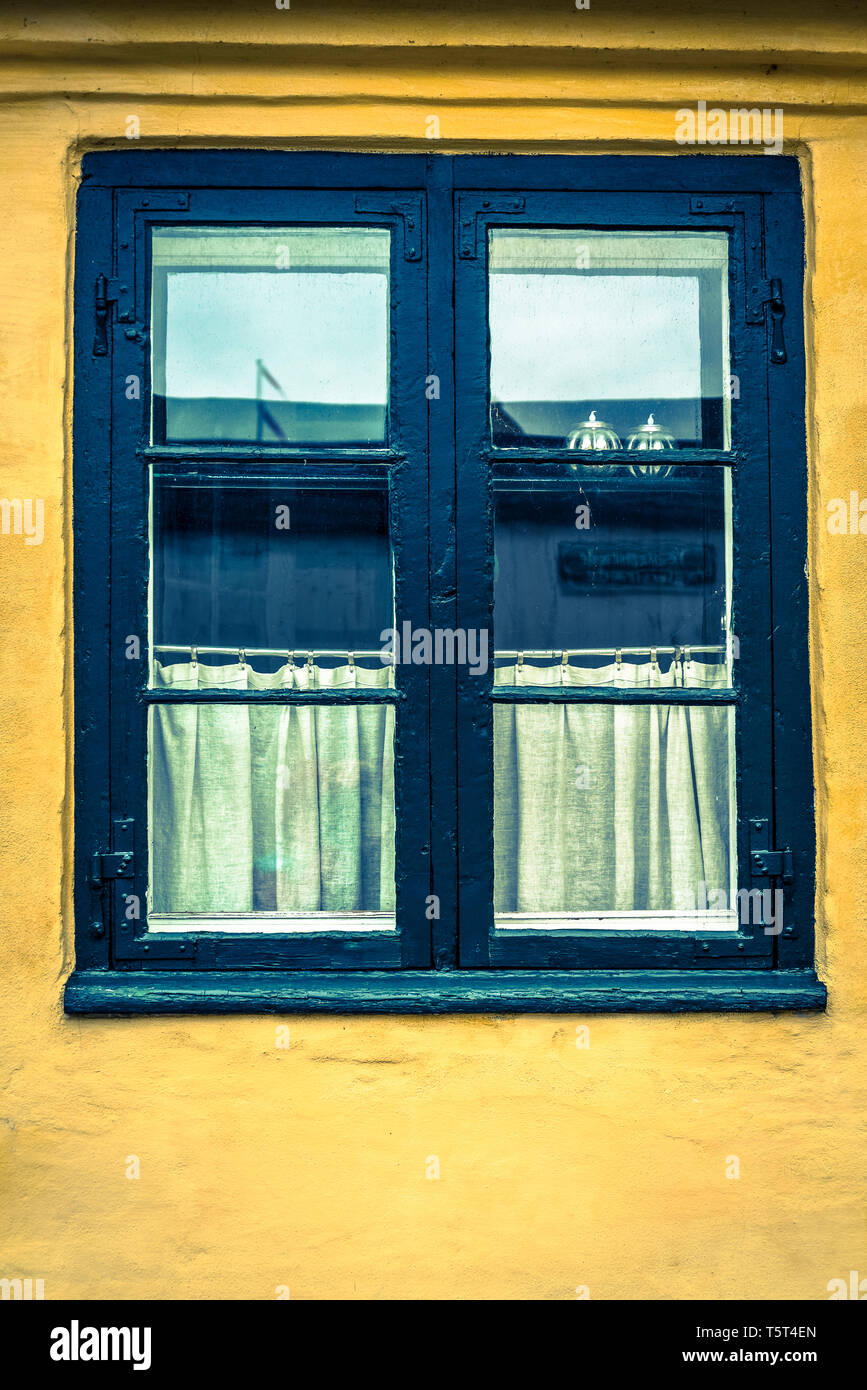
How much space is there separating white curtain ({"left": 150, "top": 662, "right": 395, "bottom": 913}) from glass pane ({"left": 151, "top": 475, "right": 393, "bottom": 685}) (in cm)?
7

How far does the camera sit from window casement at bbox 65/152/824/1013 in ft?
9.24

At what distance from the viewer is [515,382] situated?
292 centimetres

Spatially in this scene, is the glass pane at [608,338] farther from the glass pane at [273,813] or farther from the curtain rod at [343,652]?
the glass pane at [273,813]

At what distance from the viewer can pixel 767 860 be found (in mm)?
2816

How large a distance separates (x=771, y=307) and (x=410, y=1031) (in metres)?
2.21

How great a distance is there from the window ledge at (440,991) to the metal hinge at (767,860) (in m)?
0.27

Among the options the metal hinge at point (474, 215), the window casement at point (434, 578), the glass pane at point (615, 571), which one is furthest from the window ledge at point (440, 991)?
the metal hinge at point (474, 215)

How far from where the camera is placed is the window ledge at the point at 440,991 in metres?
2.74

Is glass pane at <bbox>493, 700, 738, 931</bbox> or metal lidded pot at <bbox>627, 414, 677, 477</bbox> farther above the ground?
metal lidded pot at <bbox>627, 414, 677, 477</bbox>

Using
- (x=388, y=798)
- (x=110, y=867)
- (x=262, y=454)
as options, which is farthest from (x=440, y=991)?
(x=262, y=454)

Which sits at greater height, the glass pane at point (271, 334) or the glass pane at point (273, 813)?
the glass pane at point (271, 334)

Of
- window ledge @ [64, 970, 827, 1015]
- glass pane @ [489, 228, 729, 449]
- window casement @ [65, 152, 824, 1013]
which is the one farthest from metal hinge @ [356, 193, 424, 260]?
window ledge @ [64, 970, 827, 1015]

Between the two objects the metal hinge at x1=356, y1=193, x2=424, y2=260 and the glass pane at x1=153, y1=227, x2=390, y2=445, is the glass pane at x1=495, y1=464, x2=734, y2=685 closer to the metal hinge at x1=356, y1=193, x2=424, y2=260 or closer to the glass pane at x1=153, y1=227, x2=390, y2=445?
the glass pane at x1=153, y1=227, x2=390, y2=445
